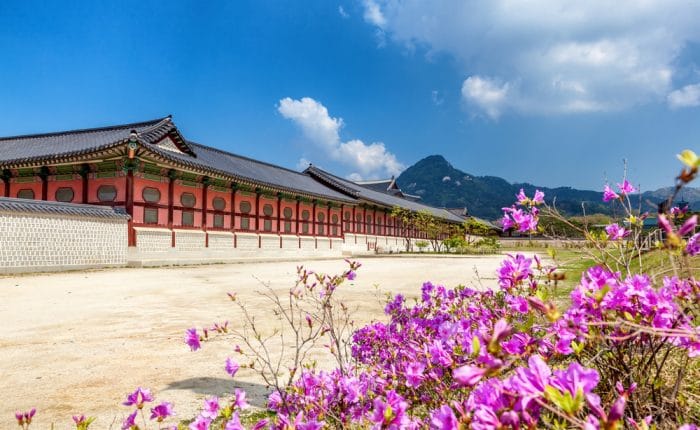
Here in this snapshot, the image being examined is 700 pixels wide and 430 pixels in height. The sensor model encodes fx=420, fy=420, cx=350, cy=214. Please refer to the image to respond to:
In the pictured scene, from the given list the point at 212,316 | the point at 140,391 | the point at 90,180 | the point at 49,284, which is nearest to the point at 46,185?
the point at 90,180

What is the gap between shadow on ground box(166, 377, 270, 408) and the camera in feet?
8.69

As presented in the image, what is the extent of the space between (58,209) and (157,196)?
3.76m

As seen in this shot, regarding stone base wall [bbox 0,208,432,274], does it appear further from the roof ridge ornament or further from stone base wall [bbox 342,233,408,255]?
stone base wall [bbox 342,233,408,255]

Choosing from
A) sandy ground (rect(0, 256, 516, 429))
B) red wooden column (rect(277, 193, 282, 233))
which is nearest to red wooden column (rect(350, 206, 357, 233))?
red wooden column (rect(277, 193, 282, 233))

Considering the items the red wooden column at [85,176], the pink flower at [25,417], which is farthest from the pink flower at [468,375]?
the red wooden column at [85,176]

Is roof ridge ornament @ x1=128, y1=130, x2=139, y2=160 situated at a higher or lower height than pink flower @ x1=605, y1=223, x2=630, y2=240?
higher

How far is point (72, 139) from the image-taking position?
1980 centimetres

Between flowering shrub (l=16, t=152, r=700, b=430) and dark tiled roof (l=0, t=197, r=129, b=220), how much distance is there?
12.2 metres

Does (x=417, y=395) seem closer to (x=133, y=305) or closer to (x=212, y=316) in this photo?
(x=212, y=316)

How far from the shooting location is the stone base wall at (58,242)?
36.6 ft

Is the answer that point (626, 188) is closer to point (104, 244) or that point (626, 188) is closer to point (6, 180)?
Result: point (104, 244)

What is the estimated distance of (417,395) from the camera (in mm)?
1883

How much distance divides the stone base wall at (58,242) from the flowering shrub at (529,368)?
39.2ft

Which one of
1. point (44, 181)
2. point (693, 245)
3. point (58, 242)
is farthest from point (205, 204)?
point (693, 245)
